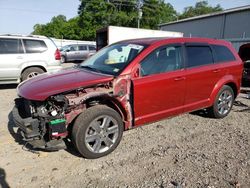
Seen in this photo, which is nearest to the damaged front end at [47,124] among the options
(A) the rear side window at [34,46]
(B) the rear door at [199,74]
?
(B) the rear door at [199,74]

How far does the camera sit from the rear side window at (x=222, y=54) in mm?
5129

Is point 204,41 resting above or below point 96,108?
above

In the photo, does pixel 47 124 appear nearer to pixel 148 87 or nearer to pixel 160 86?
pixel 148 87

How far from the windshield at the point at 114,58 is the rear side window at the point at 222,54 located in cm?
192

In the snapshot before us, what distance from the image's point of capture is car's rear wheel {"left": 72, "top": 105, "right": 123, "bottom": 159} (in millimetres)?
3393

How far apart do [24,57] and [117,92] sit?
5.57 meters

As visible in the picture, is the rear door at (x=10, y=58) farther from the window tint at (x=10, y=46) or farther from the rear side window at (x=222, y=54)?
the rear side window at (x=222, y=54)

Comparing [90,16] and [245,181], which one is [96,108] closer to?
[245,181]

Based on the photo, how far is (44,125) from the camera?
332 centimetres

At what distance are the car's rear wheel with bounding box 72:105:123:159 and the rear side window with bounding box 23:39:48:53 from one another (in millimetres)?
5611

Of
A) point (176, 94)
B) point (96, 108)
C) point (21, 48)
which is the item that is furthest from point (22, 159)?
point (21, 48)

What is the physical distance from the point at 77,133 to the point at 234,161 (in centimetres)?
235

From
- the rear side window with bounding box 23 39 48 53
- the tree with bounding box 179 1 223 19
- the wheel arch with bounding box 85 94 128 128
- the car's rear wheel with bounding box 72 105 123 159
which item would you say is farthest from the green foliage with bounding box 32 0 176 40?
the car's rear wheel with bounding box 72 105 123 159

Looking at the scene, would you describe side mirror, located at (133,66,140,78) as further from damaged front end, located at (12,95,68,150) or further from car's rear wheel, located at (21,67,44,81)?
car's rear wheel, located at (21,67,44,81)
